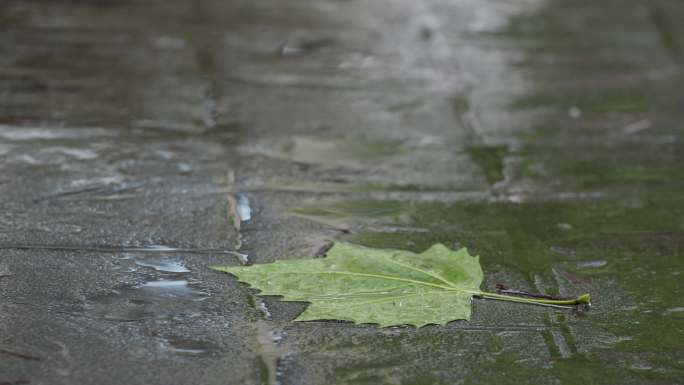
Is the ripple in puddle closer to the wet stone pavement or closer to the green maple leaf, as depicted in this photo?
the wet stone pavement

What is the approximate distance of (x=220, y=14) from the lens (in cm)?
403

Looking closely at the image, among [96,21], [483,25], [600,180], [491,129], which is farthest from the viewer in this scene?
[483,25]

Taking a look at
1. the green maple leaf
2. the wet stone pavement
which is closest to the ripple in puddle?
the wet stone pavement

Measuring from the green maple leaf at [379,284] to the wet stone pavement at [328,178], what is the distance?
0.03m

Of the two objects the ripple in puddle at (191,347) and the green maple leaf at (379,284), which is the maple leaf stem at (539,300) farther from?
the ripple in puddle at (191,347)

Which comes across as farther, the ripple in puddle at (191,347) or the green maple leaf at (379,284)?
the green maple leaf at (379,284)

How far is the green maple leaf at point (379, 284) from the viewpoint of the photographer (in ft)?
5.49

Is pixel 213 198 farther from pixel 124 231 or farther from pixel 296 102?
pixel 296 102

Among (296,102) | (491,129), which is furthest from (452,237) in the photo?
(296,102)

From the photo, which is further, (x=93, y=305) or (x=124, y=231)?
(x=124, y=231)

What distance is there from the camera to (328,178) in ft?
8.11

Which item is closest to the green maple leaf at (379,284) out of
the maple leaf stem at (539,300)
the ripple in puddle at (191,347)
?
the maple leaf stem at (539,300)

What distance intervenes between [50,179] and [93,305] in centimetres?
73

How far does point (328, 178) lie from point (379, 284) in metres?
0.75
